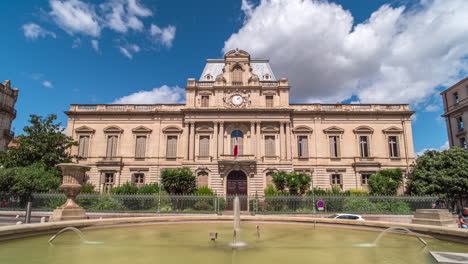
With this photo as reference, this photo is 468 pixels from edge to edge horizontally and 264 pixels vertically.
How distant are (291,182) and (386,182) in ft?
31.5

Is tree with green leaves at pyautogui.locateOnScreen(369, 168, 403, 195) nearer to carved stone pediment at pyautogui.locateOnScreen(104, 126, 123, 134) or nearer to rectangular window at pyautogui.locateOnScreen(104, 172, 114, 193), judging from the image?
rectangular window at pyautogui.locateOnScreen(104, 172, 114, 193)

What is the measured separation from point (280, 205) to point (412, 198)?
8292 mm

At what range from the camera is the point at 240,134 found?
30.4m

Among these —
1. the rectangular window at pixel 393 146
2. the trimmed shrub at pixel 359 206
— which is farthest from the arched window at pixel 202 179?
the rectangular window at pixel 393 146

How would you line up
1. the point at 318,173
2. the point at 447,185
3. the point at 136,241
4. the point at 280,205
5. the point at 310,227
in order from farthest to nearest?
the point at 318,173, the point at 447,185, the point at 280,205, the point at 310,227, the point at 136,241

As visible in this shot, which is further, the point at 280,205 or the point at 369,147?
the point at 369,147

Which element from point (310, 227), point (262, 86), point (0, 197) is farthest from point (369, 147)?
point (0, 197)

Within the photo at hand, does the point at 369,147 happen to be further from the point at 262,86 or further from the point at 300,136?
the point at 262,86

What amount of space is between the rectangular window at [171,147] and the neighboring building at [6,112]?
21.6m

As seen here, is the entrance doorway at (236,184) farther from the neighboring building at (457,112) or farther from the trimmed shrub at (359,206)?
the neighboring building at (457,112)

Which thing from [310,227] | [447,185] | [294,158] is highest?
[294,158]

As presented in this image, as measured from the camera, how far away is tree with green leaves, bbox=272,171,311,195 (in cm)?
2511

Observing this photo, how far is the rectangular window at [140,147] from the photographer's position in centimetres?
3083

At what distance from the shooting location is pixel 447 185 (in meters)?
24.0
